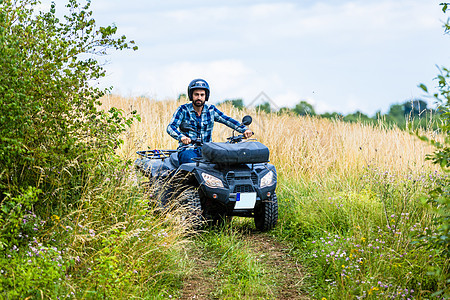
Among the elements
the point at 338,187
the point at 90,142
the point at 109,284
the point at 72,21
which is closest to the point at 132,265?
the point at 109,284

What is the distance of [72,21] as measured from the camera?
17.1 feet

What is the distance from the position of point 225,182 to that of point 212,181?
16cm

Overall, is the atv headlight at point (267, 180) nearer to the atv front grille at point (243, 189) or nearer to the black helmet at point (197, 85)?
the atv front grille at point (243, 189)

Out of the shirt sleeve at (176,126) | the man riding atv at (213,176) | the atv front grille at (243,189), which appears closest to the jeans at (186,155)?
the man riding atv at (213,176)

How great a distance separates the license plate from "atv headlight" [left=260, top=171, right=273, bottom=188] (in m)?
0.21

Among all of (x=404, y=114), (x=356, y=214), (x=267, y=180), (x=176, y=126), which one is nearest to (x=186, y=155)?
(x=176, y=126)

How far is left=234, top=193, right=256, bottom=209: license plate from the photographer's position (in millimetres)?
6109

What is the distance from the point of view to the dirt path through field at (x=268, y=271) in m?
5.20

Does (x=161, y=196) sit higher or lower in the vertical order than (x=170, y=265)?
higher

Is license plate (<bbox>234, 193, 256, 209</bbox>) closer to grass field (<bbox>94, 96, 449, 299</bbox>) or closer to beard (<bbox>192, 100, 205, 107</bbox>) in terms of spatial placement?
grass field (<bbox>94, 96, 449, 299</bbox>)

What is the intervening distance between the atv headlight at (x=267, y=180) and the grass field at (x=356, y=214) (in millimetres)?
748

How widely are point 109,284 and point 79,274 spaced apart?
0.34 metres

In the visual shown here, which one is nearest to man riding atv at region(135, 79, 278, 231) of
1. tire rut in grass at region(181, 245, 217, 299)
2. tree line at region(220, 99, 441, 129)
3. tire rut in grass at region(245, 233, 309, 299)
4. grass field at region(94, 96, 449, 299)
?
tire rut in grass at region(245, 233, 309, 299)

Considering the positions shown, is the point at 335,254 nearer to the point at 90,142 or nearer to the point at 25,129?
the point at 90,142
